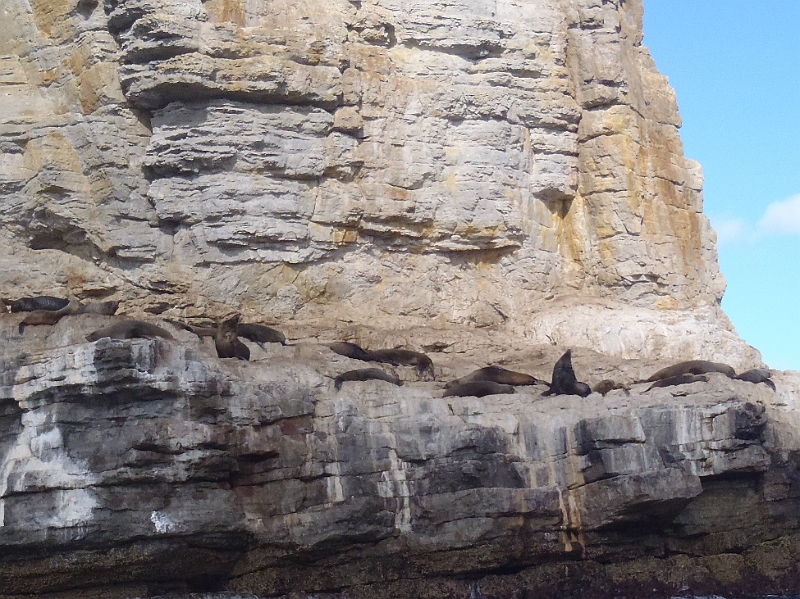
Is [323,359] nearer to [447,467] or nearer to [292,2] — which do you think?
[447,467]

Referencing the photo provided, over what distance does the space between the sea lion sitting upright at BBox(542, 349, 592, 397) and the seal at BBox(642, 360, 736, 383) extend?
4.88 feet

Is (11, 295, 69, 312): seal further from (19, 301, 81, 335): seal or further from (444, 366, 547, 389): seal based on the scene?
(444, 366, 547, 389): seal

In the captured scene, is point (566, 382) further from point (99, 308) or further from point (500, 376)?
point (99, 308)

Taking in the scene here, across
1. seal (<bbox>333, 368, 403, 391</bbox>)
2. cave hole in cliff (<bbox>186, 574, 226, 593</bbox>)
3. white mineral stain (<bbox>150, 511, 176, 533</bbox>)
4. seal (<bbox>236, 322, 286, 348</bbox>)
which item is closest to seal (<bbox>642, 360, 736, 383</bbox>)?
seal (<bbox>333, 368, 403, 391</bbox>)

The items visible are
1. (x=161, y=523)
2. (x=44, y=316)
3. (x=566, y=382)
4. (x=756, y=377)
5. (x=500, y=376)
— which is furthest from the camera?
(x=756, y=377)

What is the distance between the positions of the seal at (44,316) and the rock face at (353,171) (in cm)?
161

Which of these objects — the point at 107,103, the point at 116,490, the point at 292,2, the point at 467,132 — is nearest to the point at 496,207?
the point at 467,132

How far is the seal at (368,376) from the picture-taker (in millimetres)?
20312

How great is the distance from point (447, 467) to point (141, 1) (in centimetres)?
1048

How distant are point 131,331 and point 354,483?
411 cm

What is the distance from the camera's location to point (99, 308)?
2186 cm

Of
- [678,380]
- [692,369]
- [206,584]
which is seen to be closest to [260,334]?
[206,584]

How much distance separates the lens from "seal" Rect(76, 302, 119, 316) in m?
21.6

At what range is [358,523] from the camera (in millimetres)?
18516
